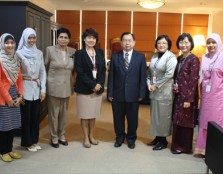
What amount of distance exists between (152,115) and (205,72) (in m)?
0.82

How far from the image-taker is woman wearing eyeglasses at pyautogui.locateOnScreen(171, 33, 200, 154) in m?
3.01

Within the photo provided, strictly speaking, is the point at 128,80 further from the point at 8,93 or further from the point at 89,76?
the point at 8,93

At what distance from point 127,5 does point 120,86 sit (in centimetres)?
492

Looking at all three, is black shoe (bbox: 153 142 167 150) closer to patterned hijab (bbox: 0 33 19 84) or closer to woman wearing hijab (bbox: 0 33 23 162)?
woman wearing hijab (bbox: 0 33 23 162)

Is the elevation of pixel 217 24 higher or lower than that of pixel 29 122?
higher

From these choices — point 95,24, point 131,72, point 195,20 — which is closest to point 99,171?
point 131,72

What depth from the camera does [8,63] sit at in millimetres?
2740

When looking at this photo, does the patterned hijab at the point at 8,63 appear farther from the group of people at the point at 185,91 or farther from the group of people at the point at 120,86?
the group of people at the point at 185,91

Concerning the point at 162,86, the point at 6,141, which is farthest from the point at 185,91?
the point at 6,141

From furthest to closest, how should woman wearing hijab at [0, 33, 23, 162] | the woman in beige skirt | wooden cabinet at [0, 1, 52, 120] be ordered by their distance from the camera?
wooden cabinet at [0, 1, 52, 120]
the woman in beige skirt
woman wearing hijab at [0, 33, 23, 162]

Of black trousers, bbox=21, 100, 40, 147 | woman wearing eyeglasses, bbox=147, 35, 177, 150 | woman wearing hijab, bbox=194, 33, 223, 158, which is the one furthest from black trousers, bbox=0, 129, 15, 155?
woman wearing hijab, bbox=194, 33, 223, 158

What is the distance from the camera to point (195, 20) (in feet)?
27.9

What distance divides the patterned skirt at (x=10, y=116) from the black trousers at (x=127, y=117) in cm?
116

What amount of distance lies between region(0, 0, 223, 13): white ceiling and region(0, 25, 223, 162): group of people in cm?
357
